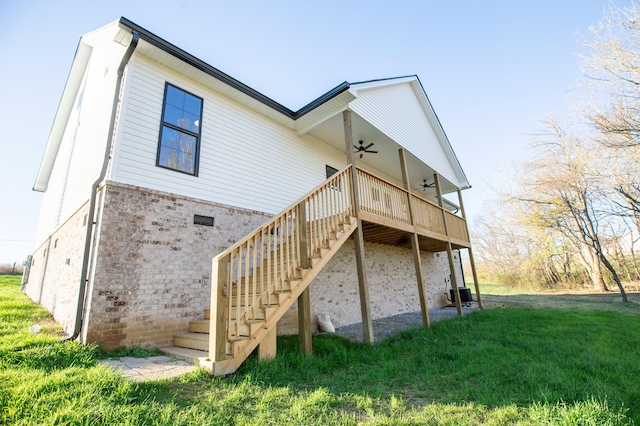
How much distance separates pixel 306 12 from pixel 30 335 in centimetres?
1037

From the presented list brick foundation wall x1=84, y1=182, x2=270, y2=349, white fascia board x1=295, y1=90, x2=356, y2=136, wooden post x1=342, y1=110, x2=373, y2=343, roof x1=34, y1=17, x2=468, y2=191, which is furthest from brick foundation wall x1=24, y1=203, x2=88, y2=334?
white fascia board x1=295, y1=90, x2=356, y2=136

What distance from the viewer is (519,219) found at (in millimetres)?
21016

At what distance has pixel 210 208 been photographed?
6.09 meters

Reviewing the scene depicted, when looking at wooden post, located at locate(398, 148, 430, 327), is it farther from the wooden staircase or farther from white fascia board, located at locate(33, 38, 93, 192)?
A: white fascia board, located at locate(33, 38, 93, 192)

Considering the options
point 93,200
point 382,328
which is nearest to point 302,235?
point 93,200

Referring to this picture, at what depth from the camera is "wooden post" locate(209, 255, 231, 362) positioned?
10.8 ft

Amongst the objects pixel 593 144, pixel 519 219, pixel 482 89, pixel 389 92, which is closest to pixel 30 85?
pixel 389 92

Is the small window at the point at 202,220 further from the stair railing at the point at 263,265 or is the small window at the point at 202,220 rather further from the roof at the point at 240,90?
the roof at the point at 240,90

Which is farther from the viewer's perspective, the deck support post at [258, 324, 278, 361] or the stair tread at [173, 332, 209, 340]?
the stair tread at [173, 332, 209, 340]

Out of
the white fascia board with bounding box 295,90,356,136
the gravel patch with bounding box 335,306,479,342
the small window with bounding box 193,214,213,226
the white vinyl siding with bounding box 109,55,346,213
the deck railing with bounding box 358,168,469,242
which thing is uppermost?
the white fascia board with bounding box 295,90,356,136

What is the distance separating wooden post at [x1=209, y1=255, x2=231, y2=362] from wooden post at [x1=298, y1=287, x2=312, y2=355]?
164cm

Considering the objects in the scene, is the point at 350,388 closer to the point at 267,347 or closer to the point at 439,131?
the point at 267,347

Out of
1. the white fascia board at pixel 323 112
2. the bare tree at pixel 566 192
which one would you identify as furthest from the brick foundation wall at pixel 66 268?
the bare tree at pixel 566 192

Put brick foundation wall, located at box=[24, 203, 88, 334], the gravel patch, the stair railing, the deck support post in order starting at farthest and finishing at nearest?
1. the gravel patch
2. brick foundation wall, located at box=[24, 203, 88, 334]
3. the deck support post
4. the stair railing
